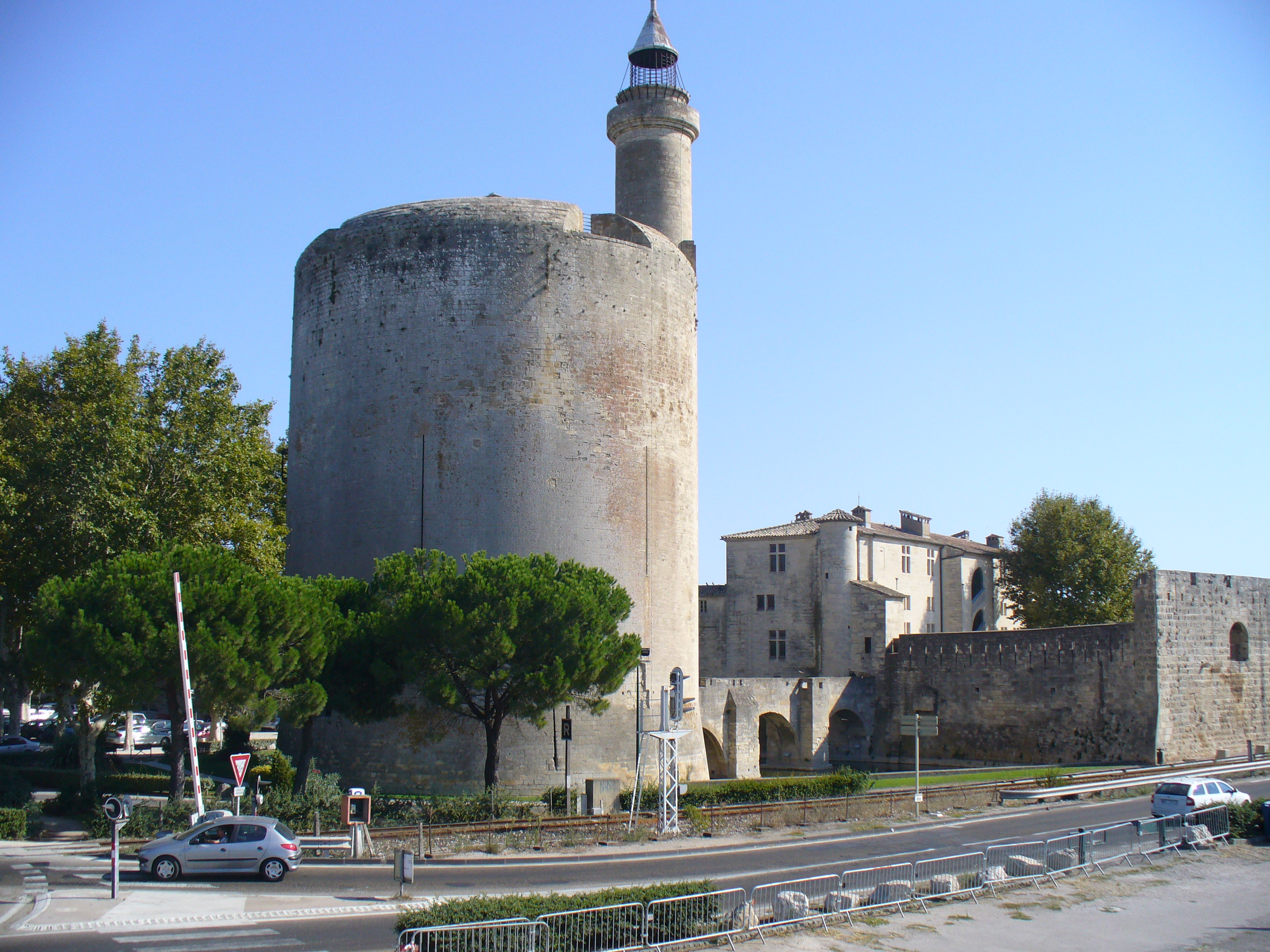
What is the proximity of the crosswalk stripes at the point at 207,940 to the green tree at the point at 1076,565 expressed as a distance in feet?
160

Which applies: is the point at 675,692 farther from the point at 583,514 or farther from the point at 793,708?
the point at 793,708

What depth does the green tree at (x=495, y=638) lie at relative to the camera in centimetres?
2520

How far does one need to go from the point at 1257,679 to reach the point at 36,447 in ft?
149

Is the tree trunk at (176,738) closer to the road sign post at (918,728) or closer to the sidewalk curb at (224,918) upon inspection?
the sidewalk curb at (224,918)

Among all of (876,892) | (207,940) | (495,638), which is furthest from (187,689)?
(876,892)

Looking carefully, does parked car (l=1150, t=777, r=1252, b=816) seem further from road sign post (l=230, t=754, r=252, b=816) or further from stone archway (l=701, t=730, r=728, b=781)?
road sign post (l=230, t=754, r=252, b=816)

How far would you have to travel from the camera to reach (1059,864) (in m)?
19.1

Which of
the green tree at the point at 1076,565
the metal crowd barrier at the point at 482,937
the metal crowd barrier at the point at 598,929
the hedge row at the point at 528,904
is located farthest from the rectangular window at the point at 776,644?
the metal crowd barrier at the point at 482,937

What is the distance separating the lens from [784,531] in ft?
183

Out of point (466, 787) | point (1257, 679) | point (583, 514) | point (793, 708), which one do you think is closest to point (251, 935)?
point (466, 787)

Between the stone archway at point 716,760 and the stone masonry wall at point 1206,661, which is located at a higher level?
the stone masonry wall at point 1206,661

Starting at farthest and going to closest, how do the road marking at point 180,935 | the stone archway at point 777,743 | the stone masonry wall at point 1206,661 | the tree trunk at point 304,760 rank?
the stone archway at point 777,743, the stone masonry wall at point 1206,661, the tree trunk at point 304,760, the road marking at point 180,935

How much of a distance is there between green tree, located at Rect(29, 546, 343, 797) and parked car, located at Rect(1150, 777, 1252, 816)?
61.0 ft

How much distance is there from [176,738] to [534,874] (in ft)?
29.5
